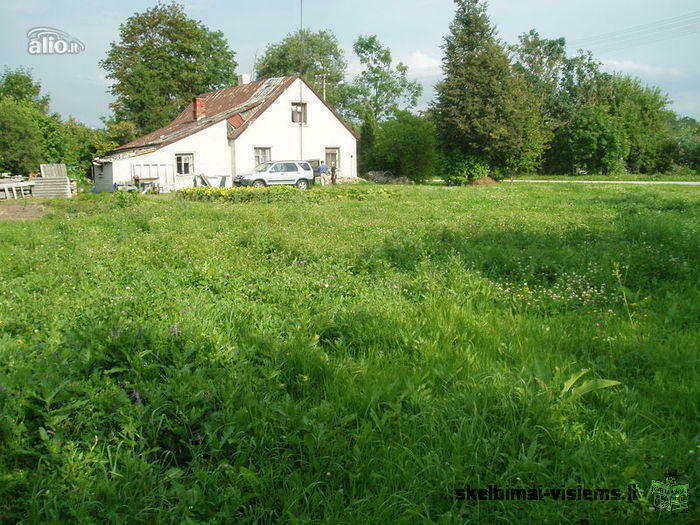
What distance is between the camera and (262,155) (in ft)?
111

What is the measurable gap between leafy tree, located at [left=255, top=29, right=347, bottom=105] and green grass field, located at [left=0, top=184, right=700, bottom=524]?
2284 inches

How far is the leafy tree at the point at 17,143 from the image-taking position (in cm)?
2941

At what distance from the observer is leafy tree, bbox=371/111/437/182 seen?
3581 centimetres

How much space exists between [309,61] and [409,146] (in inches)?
1236

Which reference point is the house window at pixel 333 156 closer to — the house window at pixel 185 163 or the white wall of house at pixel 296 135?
the white wall of house at pixel 296 135

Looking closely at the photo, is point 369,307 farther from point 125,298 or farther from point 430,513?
point 430,513

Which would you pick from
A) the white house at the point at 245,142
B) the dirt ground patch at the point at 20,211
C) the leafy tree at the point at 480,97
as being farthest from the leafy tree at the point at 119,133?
the dirt ground patch at the point at 20,211

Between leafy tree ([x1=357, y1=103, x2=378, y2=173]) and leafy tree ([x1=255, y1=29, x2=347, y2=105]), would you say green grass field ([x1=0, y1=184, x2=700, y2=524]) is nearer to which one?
leafy tree ([x1=357, y1=103, x2=378, y2=173])

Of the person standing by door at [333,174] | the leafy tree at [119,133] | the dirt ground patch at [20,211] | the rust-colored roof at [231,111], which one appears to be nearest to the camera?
the dirt ground patch at [20,211]

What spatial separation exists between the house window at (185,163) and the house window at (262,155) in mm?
4077

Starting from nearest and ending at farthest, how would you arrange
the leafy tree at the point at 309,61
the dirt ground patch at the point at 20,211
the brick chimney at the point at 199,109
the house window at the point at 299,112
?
the dirt ground patch at the point at 20,211
the house window at the point at 299,112
the brick chimney at the point at 199,109
the leafy tree at the point at 309,61

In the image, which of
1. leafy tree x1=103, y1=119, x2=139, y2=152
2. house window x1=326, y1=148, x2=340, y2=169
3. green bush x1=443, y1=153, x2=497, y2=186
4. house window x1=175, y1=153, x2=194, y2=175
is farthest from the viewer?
leafy tree x1=103, y1=119, x2=139, y2=152

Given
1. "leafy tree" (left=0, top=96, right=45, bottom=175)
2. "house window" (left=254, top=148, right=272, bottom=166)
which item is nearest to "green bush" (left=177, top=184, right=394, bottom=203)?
"house window" (left=254, top=148, right=272, bottom=166)

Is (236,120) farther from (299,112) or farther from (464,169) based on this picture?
(464,169)
